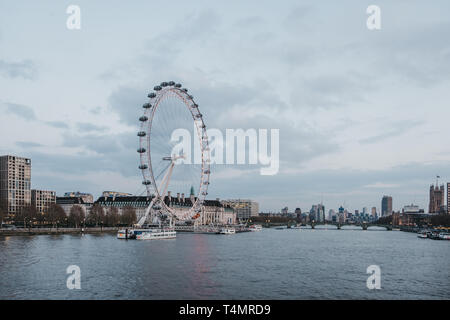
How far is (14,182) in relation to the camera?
14250 cm

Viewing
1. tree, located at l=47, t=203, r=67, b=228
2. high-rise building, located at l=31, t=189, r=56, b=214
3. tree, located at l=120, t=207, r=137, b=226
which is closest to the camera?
tree, located at l=47, t=203, r=67, b=228

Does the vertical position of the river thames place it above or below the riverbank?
above

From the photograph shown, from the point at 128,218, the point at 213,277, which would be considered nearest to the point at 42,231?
the point at 128,218

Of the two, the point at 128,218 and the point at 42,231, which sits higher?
the point at 42,231

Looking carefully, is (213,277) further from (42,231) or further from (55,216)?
(55,216)

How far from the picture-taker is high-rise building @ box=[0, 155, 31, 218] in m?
140

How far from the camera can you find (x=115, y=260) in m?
41.5

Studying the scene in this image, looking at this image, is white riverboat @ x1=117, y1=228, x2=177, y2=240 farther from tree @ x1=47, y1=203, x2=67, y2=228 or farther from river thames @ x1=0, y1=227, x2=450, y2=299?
river thames @ x1=0, y1=227, x2=450, y2=299

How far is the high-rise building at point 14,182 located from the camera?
140 m

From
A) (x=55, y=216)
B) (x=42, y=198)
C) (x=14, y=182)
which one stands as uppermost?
(x=14, y=182)

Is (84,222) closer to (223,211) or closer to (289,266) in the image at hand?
(289,266)

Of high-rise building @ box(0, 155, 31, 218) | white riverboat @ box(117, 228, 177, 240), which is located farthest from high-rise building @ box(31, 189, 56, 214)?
white riverboat @ box(117, 228, 177, 240)

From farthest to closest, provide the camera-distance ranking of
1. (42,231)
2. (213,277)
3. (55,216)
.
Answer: (55,216), (42,231), (213,277)
